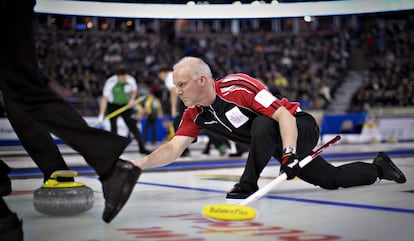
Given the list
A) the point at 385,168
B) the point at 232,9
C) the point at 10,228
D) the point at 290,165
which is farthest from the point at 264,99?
the point at 232,9

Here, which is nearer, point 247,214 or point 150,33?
point 247,214

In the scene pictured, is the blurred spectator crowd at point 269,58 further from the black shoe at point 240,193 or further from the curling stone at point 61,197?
the curling stone at point 61,197

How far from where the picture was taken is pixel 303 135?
4250 millimetres

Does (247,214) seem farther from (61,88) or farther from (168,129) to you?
(61,88)

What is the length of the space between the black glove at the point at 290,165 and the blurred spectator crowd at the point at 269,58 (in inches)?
511

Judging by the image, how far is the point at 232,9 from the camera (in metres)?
8.72

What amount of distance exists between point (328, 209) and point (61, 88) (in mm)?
14338

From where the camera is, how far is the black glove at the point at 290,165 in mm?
3600

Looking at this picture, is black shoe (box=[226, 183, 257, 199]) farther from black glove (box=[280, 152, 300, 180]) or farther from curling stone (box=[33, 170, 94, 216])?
curling stone (box=[33, 170, 94, 216])

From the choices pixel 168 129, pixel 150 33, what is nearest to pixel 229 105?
pixel 168 129

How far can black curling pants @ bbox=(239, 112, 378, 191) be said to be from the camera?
13.3ft

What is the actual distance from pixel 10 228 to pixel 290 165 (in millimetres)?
1641

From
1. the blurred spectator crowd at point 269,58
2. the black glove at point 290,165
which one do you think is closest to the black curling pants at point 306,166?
the black glove at point 290,165

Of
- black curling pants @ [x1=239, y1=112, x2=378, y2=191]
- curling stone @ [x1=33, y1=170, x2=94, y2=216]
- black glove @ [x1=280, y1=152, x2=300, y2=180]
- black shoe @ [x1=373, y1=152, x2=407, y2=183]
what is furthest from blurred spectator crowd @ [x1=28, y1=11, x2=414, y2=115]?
black glove @ [x1=280, y1=152, x2=300, y2=180]
